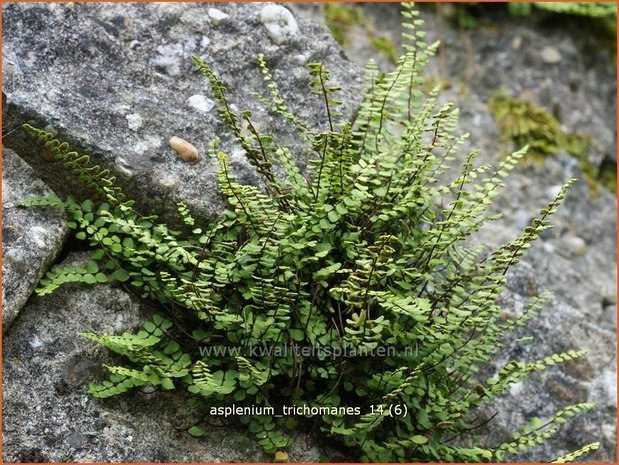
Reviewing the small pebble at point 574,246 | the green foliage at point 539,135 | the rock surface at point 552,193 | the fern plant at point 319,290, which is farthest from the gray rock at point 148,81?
the small pebble at point 574,246

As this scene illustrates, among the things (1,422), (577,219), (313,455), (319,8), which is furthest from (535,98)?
(1,422)

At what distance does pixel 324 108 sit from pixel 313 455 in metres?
1.52

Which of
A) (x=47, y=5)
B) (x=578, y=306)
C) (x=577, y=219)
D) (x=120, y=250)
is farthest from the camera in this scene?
(x=577, y=219)

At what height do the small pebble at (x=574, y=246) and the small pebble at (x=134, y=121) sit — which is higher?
the small pebble at (x=134, y=121)

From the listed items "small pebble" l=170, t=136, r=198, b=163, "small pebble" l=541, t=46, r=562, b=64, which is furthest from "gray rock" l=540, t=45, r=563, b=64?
"small pebble" l=170, t=136, r=198, b=163

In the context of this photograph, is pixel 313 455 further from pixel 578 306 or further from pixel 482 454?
pixel 578 306

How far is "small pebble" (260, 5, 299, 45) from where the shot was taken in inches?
151

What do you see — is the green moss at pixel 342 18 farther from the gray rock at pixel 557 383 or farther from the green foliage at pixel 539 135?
the gray rock at pixel 557 383

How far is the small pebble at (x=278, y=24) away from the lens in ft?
12.6

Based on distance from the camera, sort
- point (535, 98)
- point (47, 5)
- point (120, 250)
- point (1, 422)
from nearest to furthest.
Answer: point (1, 422), point (120, 250), point (47, 5), point (535, 98)

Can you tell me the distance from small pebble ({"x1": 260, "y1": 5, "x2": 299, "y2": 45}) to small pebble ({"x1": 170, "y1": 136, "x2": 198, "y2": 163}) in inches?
31.1

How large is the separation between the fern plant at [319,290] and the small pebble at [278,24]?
75cm

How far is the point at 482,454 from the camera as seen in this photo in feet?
9.70

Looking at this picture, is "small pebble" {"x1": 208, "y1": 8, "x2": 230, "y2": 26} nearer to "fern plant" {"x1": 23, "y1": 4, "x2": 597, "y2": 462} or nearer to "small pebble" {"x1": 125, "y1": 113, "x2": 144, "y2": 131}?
"small pebble" {"x1": 125, "y1": 113, "x2": 144, "y2": 131}
